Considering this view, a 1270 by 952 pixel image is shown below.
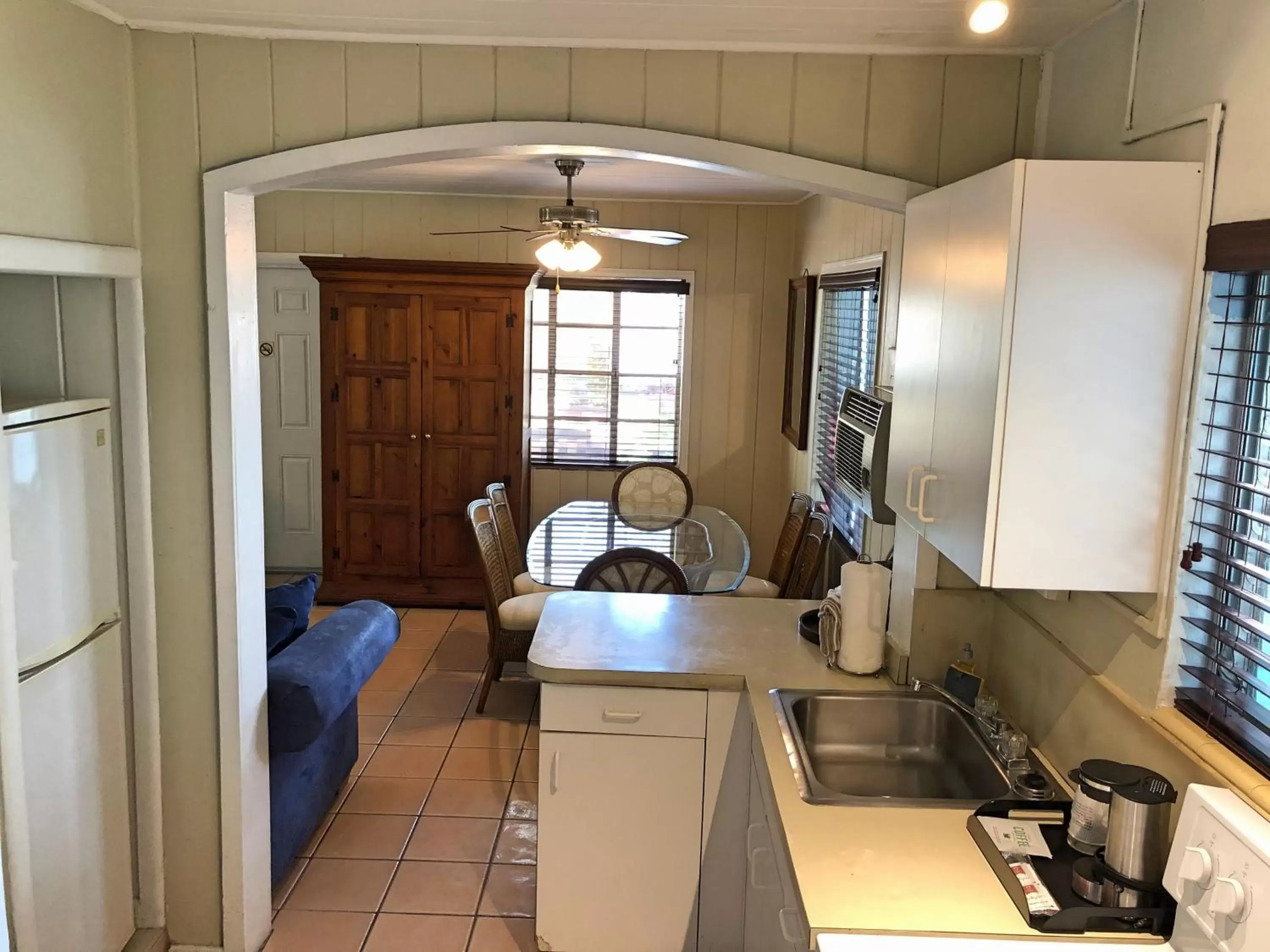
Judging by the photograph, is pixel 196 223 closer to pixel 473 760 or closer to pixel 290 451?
pixel 473 760

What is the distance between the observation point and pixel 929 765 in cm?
230

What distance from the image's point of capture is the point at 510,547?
15.4 ft

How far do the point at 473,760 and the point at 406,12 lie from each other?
2.70 metres

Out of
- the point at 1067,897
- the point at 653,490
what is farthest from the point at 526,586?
the point at 1067,897

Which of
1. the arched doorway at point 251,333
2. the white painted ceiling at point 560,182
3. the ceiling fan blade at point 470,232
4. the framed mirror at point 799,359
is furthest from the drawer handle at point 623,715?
the ceiling fan blade at point 470,232

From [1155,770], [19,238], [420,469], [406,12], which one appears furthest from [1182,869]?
[420,469]

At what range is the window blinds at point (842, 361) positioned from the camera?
3658 mm

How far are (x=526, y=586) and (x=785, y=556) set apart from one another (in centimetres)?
117

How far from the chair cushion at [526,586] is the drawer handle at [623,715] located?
5.79 ft

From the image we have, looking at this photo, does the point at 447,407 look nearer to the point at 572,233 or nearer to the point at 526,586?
the point at 526,586

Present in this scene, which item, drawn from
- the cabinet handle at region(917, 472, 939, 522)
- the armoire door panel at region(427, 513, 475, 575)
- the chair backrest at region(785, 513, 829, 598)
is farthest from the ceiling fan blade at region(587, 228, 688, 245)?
the cabinet handle at region(917, 472, 939, 522)

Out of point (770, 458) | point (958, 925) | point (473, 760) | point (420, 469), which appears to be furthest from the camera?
point (770, 458)

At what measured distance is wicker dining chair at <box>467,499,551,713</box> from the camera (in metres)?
4.03

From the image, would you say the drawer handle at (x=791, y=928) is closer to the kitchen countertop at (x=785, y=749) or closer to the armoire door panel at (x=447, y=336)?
the kitchen countertop at (x=785, y=749)
